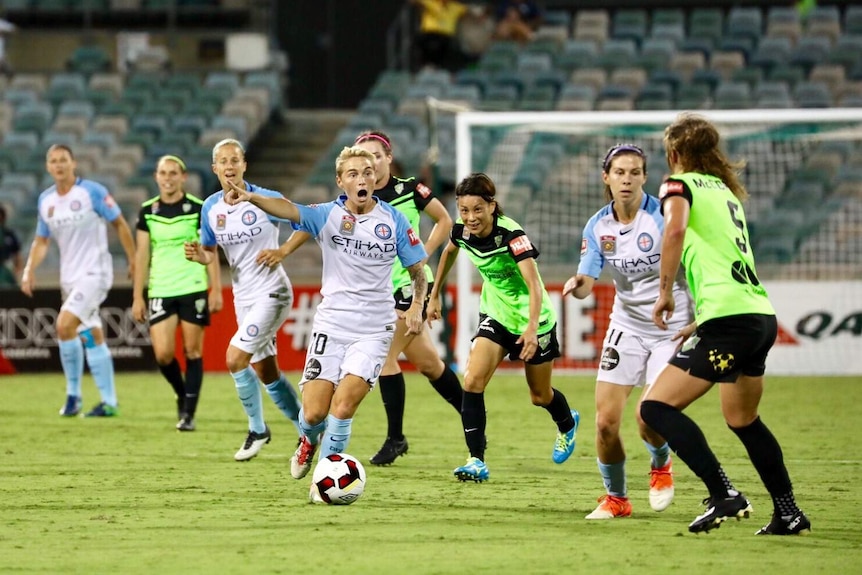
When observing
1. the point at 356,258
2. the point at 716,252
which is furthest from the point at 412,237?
the point at 716,252

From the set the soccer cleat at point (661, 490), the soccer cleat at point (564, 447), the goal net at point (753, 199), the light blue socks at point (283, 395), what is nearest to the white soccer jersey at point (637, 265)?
the soccer cleat at point (661, 490)

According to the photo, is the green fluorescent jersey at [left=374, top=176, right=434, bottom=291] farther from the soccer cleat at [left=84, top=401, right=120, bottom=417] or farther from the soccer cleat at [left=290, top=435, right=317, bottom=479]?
the soccer cleat at [left=84, top=401, right=120, bottom=417]

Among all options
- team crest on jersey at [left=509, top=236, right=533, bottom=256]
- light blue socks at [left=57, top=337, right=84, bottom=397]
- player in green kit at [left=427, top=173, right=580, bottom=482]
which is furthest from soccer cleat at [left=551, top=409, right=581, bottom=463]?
light blue socks at [left=57, top=337, right=84, bottom=397]

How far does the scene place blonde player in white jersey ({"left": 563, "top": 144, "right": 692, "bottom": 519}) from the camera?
24.1ft

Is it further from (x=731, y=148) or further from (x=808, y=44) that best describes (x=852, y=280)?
(x=808, y=44)

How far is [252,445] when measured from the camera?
988 centimetres

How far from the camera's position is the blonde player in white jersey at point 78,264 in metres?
13.0

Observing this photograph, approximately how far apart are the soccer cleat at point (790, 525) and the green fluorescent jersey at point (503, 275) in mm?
2334

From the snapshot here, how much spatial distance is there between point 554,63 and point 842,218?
6047 mm

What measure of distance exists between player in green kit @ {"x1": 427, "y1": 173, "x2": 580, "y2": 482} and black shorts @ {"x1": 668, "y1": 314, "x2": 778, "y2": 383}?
208 centimetres

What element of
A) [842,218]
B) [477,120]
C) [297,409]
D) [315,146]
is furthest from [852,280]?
[315,146]

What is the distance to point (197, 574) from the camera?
582 centimetres

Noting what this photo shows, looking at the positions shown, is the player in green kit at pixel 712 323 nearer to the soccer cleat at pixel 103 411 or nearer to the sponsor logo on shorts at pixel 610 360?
the sponsor logo on shorts at pixel 610 360

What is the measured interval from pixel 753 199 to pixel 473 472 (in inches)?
438
